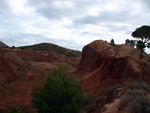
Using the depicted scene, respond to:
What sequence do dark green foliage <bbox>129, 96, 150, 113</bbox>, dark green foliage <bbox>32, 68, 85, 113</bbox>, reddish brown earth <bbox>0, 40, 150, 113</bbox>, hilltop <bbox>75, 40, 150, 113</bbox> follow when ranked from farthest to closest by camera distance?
reddish brown earth <bbox>0, 40, 150, 113</bbox> < dark green foliage <bbox>32, 68, 85, 113</bbox> < hilltop <bbox>75, 40, 150, 113</bbox> < dark green foliage <bbox>129, 96, 150, 113</bbox>

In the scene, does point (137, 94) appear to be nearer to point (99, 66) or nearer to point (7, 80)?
point (99, 66)

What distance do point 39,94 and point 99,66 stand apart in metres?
11.7

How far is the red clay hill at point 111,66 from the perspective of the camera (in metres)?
16.2

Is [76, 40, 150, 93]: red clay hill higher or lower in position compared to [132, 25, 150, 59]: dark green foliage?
lower

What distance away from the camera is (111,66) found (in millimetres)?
19453

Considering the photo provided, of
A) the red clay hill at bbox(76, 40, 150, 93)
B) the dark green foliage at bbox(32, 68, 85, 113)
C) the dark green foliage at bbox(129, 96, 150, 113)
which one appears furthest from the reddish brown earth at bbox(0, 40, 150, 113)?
the dark green foliage at bbox(32, 68, 85, 113)

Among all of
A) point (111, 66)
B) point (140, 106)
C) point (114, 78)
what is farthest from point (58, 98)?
point (111, 66)

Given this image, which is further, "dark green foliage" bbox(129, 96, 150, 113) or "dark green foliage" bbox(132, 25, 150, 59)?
"dark green foliage" bbox(132, 25, 150, 59)

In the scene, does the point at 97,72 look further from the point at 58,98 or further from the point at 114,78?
the point at 58,98

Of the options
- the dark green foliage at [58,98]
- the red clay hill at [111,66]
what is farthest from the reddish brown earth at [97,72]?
the dark green foliage at [58,98]

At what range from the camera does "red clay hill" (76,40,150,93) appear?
1615 centimetres

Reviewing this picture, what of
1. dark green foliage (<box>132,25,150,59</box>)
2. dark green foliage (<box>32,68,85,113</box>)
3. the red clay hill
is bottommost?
dark green foliage (<box>32,68,85,113</box>)

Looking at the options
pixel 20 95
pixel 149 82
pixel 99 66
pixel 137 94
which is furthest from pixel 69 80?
pixel 99 66

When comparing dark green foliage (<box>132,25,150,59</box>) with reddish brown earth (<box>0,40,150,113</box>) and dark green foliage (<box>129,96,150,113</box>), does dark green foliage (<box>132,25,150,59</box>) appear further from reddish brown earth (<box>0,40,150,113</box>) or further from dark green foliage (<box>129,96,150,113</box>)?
dark green foliage (<box>129,96,150,113</box>)
